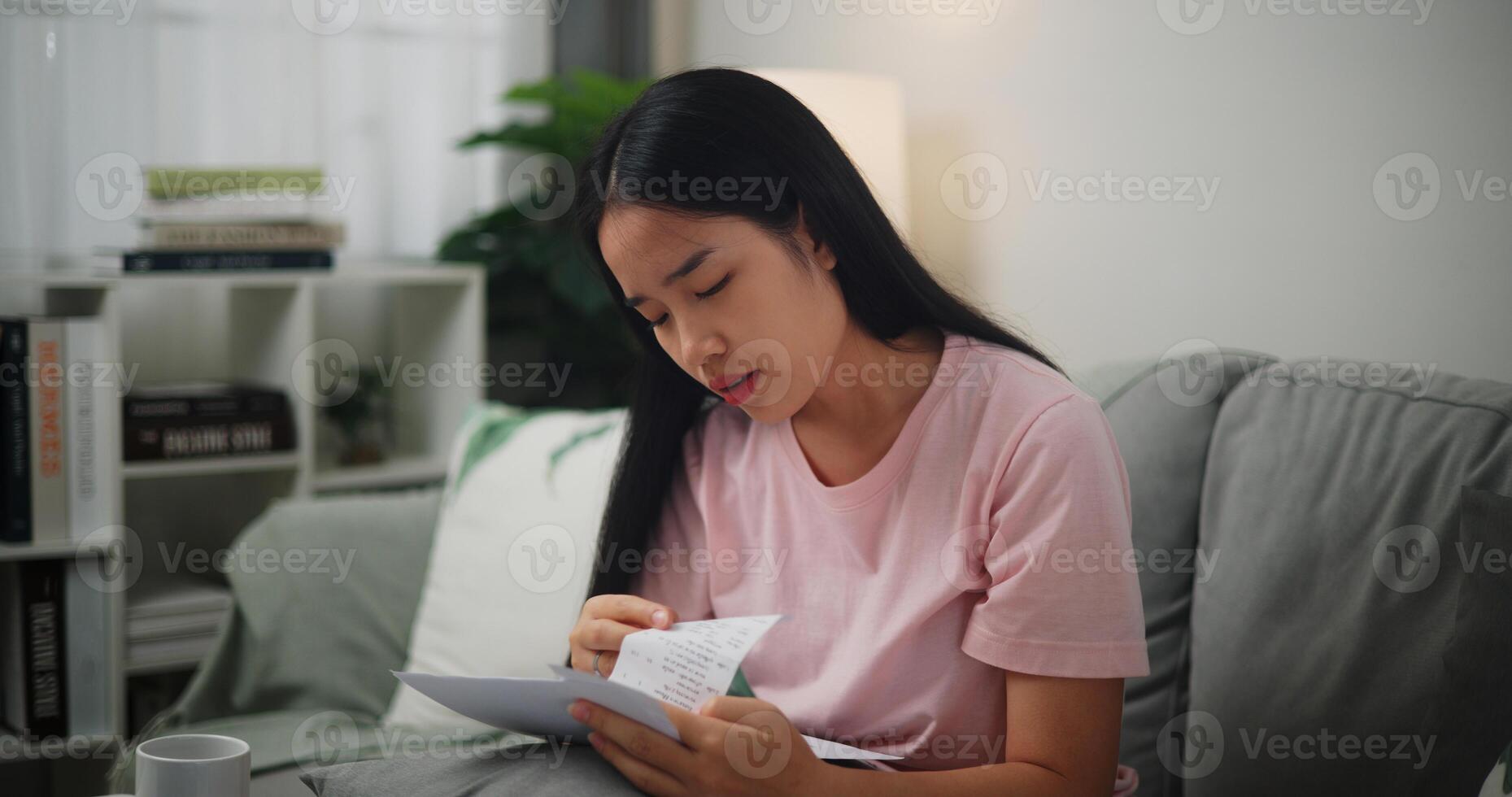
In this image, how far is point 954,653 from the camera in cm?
106

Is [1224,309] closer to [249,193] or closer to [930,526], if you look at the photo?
[930,526]

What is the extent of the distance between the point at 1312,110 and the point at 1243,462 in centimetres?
50

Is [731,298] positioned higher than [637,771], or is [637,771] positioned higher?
[731,298]

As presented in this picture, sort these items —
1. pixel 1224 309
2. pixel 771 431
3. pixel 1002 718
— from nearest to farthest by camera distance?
1. pixel 1002 718
2. pixel 771 431
3. pixel 1224 309

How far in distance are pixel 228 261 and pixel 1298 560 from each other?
174 centimetres

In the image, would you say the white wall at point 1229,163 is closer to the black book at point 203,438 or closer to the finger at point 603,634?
the finger at point 603,634

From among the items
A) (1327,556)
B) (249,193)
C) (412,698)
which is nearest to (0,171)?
(249,193)

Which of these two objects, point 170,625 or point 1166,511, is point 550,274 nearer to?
point 170,625

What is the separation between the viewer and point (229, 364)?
7.79 ft

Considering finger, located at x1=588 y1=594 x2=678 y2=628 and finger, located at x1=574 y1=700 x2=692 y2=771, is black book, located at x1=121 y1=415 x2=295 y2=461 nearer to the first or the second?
finger, located at x1=588 y1=594 x2=678 y2=628

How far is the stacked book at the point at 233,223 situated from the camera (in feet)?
6.66

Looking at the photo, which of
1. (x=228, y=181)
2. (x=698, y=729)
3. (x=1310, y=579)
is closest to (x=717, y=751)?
(x=698, y=729)

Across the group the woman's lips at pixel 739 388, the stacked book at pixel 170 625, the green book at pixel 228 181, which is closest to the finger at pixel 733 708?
the woman's lips at pixel 739 388

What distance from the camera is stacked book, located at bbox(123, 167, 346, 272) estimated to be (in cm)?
203
